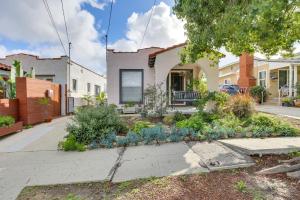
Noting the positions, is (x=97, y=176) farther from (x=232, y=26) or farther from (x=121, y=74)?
(x=121, y=74)

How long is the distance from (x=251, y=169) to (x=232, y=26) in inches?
114

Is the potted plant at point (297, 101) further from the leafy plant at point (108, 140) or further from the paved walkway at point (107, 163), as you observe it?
the leafy plant at point (108, 140)

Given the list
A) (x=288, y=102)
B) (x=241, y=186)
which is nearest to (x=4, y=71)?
(x=241, y=186)

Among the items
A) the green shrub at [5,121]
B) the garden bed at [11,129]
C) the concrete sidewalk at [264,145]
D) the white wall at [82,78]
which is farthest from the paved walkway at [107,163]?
the white wall at [82,78]

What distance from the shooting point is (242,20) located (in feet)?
13.6

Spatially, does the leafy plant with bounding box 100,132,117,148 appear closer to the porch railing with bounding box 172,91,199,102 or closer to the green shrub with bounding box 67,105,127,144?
the green shrub with bounding box 67,105,127,144

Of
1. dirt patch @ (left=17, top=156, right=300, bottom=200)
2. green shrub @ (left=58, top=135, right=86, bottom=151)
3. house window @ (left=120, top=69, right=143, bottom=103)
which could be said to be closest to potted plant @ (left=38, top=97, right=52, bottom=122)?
house window @ (left=120, top=69, right=143, bottom=103)

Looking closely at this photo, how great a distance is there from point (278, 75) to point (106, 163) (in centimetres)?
2271

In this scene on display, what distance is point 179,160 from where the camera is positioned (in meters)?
5.12

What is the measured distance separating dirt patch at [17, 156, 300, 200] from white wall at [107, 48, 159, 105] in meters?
9.71

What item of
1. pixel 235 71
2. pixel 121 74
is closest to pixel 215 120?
pixel 121 74

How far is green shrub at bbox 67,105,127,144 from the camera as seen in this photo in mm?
6953

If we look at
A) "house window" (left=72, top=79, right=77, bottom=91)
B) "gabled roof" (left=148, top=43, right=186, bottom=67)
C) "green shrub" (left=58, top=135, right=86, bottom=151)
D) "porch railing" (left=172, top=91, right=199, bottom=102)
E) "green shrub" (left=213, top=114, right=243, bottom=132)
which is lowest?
"green shrub" (left=58, top=135, right=86, bottom=151)

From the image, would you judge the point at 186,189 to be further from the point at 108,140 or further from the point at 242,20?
the point at 108,140
